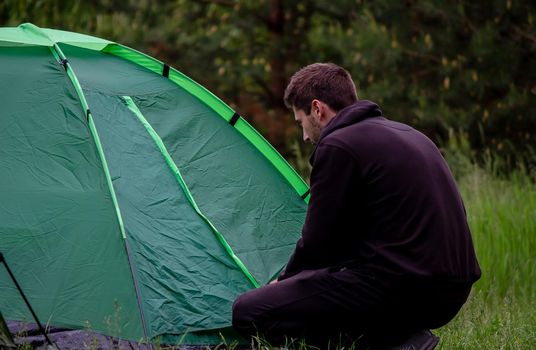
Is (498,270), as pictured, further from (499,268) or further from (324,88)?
(324,88)

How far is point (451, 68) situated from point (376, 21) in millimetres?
1420

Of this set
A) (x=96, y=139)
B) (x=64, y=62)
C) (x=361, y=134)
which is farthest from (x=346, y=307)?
(x=64, y=62)

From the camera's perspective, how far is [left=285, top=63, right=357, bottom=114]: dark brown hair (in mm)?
3635

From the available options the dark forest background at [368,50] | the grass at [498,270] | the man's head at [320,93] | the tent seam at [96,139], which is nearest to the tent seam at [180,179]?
the tent seam at [96,139]

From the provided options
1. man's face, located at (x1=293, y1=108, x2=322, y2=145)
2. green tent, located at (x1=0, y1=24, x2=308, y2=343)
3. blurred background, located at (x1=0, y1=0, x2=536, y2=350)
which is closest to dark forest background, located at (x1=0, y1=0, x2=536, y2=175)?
blurred background, located at (x1=0, y1=0, x2=536, y2=350)

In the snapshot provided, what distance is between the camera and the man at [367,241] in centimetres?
338

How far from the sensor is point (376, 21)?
10391mm

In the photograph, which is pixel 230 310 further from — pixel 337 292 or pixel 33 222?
pixel 33 222

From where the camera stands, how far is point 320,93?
3635mm

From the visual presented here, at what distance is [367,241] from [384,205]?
18 centimetres

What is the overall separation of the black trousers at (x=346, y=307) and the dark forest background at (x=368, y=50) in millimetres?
4361

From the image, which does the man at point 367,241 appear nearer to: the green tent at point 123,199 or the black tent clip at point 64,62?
the green tent at point 123,199

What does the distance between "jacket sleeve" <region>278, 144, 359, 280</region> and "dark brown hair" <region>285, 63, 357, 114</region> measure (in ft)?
0.98

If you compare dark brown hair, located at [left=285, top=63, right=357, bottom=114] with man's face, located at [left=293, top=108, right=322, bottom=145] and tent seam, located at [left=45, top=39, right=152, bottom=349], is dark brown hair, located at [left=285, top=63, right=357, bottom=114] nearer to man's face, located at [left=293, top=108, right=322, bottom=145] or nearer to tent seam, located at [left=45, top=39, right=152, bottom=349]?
man's face, located at [left=293, top=108, right=322, bottom=145]
